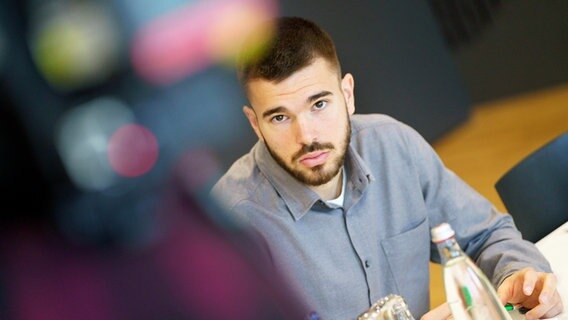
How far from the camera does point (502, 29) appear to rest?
159 inches

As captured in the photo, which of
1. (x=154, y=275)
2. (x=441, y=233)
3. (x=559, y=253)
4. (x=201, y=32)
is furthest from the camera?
(x=201, y=32)

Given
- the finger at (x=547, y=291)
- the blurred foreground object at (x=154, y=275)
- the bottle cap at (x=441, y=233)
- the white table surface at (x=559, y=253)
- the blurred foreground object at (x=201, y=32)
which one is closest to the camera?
the blurred foreground object at (x=154, y=275)

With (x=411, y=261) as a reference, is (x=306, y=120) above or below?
above

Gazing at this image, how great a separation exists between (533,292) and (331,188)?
420 millimetres

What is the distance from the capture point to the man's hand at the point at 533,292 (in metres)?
0.88

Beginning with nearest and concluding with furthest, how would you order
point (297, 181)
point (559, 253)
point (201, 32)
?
point (559, 253), point (297, 181), point (201, 32)

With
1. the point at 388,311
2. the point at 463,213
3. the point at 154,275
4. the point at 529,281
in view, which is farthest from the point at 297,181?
the point at 154,275

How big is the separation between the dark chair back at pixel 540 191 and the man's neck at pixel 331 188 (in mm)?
313

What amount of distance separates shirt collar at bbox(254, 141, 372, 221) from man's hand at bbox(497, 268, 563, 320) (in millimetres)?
341

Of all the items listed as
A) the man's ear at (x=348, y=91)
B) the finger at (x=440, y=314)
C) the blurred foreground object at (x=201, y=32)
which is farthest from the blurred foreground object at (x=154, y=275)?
the blurred foreground object at (x=201, y=32)

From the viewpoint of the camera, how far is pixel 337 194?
1.26 meters

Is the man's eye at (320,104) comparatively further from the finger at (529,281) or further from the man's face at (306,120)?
the finger at (529,281)

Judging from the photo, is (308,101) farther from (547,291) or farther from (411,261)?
(547,291)

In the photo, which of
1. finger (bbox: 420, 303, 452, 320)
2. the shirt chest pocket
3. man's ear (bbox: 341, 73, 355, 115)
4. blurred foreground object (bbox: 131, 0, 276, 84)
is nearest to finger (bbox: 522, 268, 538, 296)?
finger (bbox: 420, 303, 452, 320)
